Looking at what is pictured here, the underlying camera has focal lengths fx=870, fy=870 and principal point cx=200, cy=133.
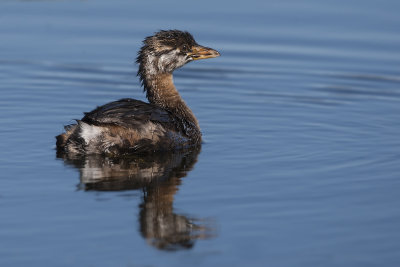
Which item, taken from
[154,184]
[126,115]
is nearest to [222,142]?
[126,115]

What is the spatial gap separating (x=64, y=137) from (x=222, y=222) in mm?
2925

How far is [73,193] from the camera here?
7.81m

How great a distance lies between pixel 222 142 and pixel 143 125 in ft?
3.68

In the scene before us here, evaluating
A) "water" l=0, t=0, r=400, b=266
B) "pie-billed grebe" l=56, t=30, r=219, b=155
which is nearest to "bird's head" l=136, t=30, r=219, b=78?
"pie-billed grebe" l=56, t=30, r=219, b=155

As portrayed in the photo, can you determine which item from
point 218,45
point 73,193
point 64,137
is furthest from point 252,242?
point 218,45

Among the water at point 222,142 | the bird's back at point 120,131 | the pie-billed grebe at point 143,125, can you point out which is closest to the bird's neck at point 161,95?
the pie-billed grebe at point 143,125

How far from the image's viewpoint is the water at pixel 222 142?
666cm

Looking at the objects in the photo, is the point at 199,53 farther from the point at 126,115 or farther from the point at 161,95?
the point at 126,115

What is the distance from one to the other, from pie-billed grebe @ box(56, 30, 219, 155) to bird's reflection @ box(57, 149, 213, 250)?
13cm

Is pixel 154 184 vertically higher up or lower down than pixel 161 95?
lower down

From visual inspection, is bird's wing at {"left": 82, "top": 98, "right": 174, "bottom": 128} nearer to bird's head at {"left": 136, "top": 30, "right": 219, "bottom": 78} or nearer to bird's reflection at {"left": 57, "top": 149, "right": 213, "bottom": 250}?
bird's reflection at {"left": 57, "top": 149, "right": 213, "bottom": 250}

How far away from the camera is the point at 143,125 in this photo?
9203 mm

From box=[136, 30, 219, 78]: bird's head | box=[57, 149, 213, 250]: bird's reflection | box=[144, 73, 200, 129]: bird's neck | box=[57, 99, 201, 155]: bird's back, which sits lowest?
box=[57, 149, 213, 250]: bird's reflection

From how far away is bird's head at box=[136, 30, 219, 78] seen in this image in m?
10.3
